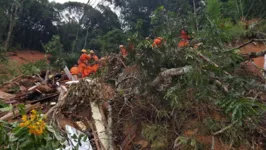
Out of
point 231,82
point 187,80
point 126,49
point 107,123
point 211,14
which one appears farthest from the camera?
point 211,14

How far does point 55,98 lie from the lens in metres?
4.67

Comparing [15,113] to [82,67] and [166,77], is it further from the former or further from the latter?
[166,77]

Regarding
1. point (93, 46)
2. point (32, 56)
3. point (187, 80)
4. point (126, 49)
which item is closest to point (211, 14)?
point (126, 49)

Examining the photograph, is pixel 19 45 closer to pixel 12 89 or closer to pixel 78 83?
pixel 12 89

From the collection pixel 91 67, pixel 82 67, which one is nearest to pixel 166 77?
pixel 91 67

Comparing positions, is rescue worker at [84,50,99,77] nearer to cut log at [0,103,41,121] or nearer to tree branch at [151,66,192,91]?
cut log at [0,103,41,121]

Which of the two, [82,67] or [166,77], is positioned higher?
[82,67]

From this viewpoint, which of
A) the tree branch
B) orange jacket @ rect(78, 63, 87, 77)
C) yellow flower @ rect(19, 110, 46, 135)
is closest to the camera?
yellow flower @ rect(19, 110, 46, 135)

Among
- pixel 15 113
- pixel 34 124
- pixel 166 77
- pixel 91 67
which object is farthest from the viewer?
pixel 91 67

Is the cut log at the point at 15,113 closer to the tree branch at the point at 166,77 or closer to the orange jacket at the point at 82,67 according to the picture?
the orange jacket at the point at 82,67

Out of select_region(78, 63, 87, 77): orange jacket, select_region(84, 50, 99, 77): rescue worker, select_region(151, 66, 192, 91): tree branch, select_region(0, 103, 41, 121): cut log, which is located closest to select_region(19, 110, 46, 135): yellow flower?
select_region(151, 66, 192, 91): tree branch

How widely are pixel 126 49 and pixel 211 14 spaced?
5.25 meters

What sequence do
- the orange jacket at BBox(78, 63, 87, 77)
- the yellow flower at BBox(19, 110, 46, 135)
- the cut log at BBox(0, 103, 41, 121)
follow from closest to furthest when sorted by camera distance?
1. the yellow flower at BBox(19, 110, 46, 135)
2. the cut log at BBox(0, 103, 41, 121)
3. the orange jacket at BBox(78, 63, 87, 77)

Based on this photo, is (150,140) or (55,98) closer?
(150,140)
